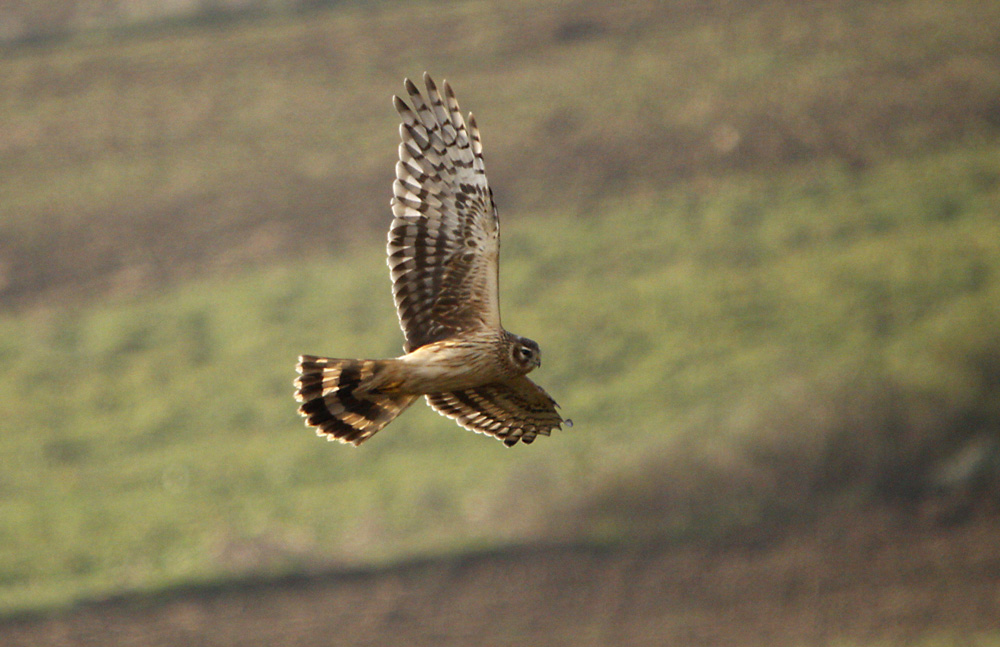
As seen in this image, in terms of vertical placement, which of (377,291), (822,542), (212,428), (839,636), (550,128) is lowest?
(839,636)

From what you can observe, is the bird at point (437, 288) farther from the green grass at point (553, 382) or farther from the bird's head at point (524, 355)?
the green grass at point (553, 382)

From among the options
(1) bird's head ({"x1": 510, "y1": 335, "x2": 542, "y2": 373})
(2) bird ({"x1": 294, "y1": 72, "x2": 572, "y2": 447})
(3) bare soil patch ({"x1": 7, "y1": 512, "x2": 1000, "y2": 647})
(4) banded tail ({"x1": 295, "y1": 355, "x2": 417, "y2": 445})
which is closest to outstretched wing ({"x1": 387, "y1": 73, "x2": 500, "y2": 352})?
(2) bird ({"x1": 294, "y1": 72, "x2": 572, "y2": 447})

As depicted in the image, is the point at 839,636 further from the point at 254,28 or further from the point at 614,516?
the point at 254,28

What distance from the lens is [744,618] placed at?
68.8 feet

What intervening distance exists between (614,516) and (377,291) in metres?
7.63

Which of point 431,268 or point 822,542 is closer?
point 431,268

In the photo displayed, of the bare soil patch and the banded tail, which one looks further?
the bare soil patch

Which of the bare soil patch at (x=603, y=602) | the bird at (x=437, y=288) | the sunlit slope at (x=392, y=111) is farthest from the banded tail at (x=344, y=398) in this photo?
the sunlit slope at (x=392, y=111)

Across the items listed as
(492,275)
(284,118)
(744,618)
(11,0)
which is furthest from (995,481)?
(11,0)

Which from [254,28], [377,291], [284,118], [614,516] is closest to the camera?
[614,516]

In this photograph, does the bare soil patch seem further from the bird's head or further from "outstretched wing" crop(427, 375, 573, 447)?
the bird's head

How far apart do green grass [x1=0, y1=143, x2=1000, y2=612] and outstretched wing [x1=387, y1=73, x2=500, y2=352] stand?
12.7 meters

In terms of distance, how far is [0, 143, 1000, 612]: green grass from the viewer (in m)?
22.2

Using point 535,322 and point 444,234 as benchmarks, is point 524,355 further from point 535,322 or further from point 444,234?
point 535,322
